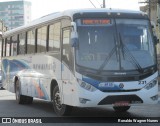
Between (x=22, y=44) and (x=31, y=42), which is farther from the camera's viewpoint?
(x=22, y=44)

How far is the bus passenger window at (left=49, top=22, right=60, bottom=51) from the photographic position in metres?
13.8

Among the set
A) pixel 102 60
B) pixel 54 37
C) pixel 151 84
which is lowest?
pixel 151 84

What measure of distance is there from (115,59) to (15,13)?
18404 centimetres

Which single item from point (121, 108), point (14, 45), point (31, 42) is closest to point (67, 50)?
point (121, 108)

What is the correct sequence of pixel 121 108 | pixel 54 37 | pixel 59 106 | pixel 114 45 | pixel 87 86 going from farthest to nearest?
pixel 121 108
pixel 54 37
pixel 59 106
pixel 114 45
pixel 87 86

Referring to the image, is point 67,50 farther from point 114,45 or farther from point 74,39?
point 114,45

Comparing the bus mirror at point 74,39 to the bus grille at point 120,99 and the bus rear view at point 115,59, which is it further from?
the bus grille at point 120,99

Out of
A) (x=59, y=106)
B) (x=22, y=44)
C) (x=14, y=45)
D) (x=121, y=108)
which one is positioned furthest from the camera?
(x=14, y=45)

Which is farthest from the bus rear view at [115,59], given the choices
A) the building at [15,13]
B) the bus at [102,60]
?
the building at [15,13]

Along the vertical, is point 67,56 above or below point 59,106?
above

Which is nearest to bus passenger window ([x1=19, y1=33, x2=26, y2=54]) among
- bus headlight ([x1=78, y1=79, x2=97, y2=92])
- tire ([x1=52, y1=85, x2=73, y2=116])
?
tire ([x1=52, y1=85, x2=73, y2=116])

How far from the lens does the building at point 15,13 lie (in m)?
191

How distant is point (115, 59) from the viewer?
12227mm

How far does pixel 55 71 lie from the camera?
13922 millimetres
